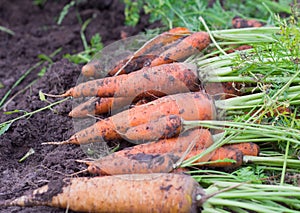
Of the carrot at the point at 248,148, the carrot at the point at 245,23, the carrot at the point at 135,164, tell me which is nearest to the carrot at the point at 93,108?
the carrot at the point at 135,164

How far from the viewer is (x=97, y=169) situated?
2.26 metres

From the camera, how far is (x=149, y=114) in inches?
95.9

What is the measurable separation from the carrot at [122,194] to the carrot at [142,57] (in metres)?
0.94

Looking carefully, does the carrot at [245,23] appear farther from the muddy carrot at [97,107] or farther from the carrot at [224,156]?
the carrot at [224,156]

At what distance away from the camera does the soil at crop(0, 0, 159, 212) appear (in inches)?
93.2

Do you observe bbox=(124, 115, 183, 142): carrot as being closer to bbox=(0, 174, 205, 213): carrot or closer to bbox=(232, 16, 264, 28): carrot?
bbox=(0, 174, 205, 213): carrot

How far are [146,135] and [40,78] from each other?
4.36ft

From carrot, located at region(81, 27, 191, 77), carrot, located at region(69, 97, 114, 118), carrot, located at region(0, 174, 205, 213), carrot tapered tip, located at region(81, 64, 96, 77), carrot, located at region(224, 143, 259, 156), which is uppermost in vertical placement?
carrot, located at region(81, 27, 191, 77)

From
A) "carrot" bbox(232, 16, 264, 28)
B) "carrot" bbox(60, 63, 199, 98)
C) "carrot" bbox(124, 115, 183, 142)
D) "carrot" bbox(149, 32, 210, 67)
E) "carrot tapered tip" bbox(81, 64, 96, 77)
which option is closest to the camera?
"carrot" bbox(124, 115, 183, 142)

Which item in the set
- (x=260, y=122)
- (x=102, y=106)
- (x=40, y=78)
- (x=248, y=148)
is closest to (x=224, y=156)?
(x=248, y=148)

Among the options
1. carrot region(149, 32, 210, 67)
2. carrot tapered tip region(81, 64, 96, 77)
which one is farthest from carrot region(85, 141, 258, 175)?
carrot tapered tip region(81, 64, 96, 77)

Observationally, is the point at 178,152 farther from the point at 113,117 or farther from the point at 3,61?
the point at 3,61

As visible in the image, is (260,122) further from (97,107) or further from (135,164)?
(97,107)

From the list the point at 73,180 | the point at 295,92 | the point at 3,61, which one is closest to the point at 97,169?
the point at 73,180
